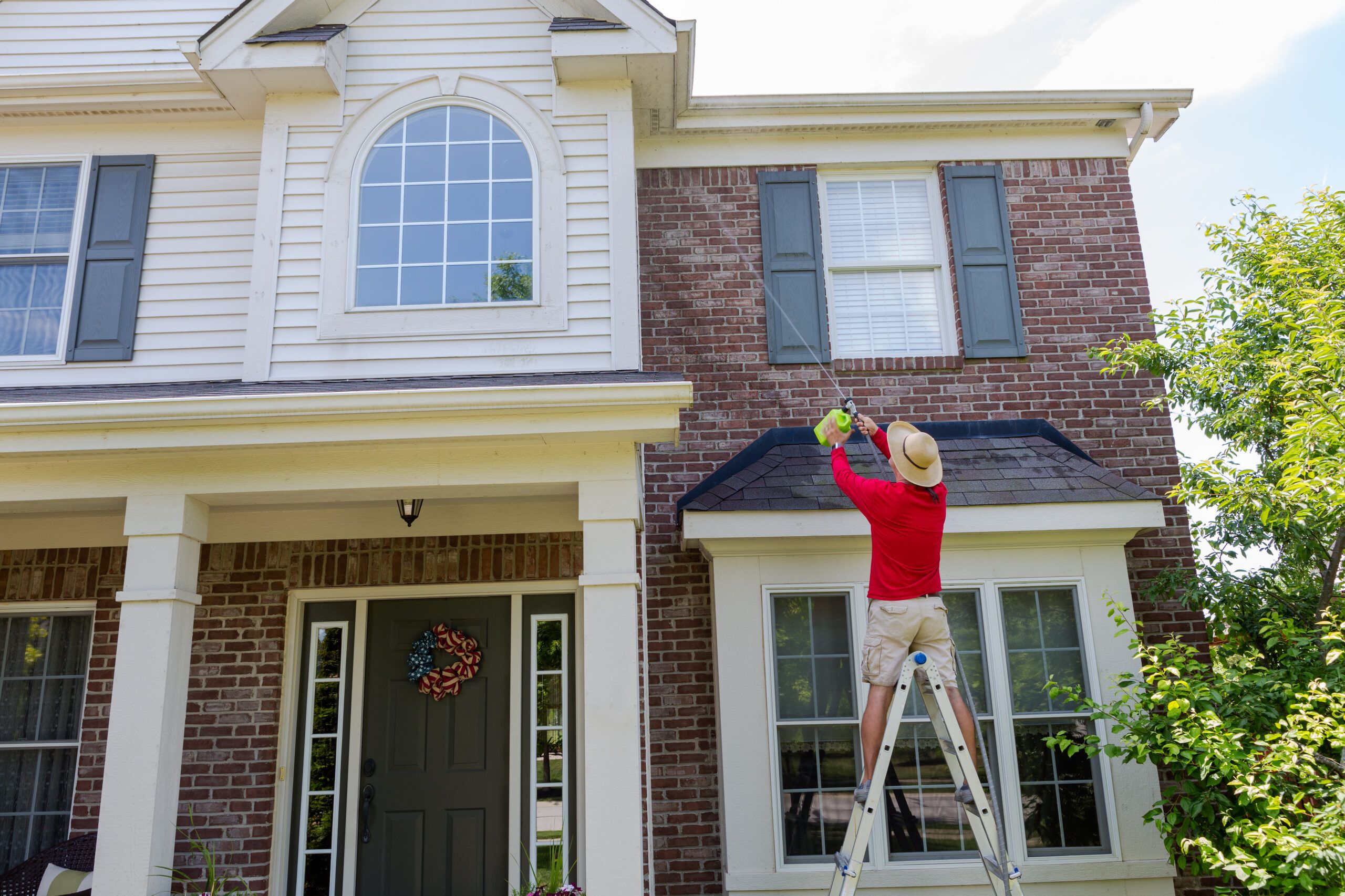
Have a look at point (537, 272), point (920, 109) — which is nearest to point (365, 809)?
point (537, 272)

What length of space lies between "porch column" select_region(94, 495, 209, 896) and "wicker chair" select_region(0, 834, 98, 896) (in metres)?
1.19

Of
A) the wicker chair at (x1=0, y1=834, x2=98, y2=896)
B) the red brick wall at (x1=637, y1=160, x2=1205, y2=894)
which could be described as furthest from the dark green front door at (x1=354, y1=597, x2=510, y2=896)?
the wicker chair at (x1=0, y1=834, x2=98, y2=896)

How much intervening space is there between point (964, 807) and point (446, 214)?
13.7 feet

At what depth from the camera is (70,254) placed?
19.9 ft

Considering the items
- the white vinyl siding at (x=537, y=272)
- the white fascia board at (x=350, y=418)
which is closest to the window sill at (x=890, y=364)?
the white vinyl siding at (x=537, y=272)

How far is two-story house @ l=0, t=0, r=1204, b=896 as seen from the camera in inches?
205

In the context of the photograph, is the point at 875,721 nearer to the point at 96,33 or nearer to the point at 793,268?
the point at 793,268

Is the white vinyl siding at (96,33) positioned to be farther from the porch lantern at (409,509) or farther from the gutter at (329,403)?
the porch lantern at (409,509)

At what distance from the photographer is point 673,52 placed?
5656 mm

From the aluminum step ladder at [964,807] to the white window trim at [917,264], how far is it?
303cm

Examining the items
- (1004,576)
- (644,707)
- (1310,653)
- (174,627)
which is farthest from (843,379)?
(174,627)

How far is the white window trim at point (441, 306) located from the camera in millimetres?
5203

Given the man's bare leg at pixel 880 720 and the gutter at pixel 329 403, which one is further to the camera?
the man's bare leg at pixel 880 720

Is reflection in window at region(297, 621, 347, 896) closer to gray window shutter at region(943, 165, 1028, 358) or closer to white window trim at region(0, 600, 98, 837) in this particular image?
white window trim at region(0, 600, 98, 837)
